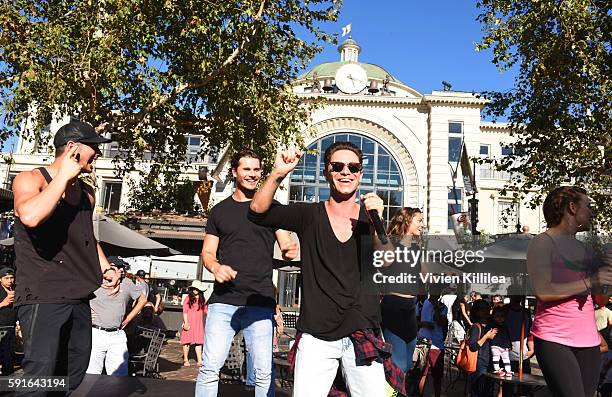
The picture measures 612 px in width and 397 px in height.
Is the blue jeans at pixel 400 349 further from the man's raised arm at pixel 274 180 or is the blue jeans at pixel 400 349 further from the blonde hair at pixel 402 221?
the man's raised arm at pixel 274 180

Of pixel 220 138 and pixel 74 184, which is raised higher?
pixel 220 138

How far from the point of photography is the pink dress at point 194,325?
1151 cm

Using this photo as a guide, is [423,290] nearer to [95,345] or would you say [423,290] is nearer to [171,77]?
[95,345]

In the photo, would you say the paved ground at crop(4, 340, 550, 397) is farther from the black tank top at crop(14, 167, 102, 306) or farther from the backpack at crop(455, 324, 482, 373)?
the black tank top at crop(14, 167, 102, 306)

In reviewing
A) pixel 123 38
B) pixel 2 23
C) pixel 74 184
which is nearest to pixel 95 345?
pixel 74 184

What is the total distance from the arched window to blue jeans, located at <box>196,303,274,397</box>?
31949 millimetres

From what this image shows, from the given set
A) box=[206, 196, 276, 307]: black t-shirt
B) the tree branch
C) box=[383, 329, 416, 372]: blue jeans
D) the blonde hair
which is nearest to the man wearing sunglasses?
box=[206, 196, 276, 307]: black t-shirt

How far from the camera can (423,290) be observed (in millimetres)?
4016

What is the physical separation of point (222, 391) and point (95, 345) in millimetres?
1795

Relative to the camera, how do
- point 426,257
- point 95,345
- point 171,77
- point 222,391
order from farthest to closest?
point 171,77, point 95,345, point 222,391, point 426,257

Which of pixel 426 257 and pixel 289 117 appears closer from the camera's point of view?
pixel 426 257

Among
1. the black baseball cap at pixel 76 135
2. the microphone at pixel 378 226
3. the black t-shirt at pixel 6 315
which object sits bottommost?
the black t-shirt at pixel 6 315

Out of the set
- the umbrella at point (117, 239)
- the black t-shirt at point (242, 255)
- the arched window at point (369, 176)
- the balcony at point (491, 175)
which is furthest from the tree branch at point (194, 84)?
the balcony at point (491, 175)

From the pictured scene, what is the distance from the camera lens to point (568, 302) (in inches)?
136
